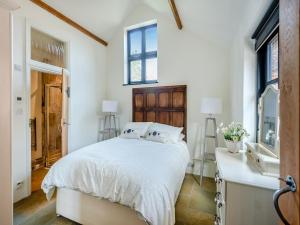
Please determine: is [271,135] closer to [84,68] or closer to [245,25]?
[245,25]

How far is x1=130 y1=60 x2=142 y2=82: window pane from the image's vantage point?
3941 mm

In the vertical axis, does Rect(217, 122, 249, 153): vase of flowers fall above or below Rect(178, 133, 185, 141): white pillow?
above

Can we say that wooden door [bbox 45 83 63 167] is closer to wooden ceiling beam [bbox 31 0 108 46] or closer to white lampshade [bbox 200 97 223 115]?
wooden ceiling beam [bbox 31 0 108 46]

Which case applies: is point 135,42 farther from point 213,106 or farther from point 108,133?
point 213,106

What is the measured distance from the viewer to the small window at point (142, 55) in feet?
12.4

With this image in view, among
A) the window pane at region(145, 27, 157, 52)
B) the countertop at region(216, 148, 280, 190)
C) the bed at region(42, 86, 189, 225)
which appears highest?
the window pane at region(145, 27, 157, 52)

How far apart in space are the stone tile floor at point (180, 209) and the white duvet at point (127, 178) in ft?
1.22

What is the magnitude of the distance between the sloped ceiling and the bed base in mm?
2602

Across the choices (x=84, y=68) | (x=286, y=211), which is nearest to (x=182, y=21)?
(x=84, y=68)

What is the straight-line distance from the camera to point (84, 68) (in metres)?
3.62

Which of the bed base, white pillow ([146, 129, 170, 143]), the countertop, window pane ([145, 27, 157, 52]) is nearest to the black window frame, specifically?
the countertop

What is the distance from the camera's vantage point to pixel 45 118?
3871 millimetres

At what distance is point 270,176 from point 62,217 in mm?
2251

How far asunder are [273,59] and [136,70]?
9.49 feet
